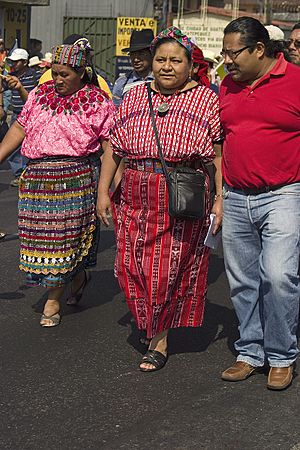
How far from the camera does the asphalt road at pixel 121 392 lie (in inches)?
165

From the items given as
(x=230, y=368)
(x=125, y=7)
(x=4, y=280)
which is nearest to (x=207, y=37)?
(x=125, y=7)

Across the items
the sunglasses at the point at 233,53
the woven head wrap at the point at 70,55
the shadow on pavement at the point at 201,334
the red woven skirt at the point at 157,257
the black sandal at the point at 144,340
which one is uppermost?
the sunglasses at the point at 233,53

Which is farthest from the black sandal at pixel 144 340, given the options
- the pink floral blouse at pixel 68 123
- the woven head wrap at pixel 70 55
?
the woven head wrap at pixel 70 55

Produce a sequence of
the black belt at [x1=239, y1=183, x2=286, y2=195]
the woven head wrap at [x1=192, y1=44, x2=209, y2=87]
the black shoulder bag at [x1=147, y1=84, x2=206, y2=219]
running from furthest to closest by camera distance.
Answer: the woven head wrap at [x1=192, y1=44, x2=209, y2=87]
the black shoulder bag at [x1=147, y1=84, x2=206, y2=219]
the black belt at [x1=239, y1=183, x2=286, y2=195]

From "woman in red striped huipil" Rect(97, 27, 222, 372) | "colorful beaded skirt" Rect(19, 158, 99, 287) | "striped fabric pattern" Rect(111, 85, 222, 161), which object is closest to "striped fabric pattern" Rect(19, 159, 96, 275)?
"colorful beaded skirt" Rect(19, 158, 99, 287)

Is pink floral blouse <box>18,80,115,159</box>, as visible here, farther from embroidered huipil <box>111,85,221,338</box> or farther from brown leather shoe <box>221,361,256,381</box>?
brown leather shoe <box>221,361,256,381</box>

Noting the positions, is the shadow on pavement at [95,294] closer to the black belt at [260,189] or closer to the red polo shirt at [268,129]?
the black belt at [260,189]

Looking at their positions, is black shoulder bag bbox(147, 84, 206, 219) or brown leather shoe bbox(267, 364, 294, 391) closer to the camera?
brown leather shoe bbox(267, 364, 294, 391)

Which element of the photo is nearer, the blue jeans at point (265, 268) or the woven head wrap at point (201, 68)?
the blue jeans at point (265, 268)

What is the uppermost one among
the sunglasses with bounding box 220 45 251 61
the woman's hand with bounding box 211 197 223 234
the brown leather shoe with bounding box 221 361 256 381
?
the sunglasses with bounding box 220 45 251 61

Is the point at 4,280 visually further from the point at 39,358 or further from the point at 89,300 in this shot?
the point at 39,358

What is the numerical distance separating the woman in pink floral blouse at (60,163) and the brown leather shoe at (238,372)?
140 centimetres

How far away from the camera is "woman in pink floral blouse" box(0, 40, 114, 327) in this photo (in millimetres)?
5781

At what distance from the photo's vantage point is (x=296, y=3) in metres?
44.2
